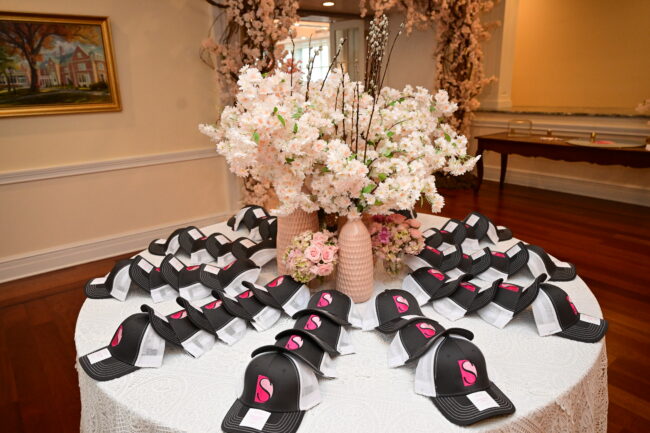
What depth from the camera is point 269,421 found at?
849 millimetres

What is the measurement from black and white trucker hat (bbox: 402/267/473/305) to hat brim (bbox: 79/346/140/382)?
787mm

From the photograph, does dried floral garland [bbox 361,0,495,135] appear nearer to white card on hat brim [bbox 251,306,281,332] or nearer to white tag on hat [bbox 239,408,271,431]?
white card on hat brim [bbox 251,306,281,332]

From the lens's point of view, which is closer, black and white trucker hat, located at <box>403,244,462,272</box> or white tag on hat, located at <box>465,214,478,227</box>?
black and white trucker hat, located at <box>403,244,462,272</box>

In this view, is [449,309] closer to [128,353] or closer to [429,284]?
[429,284]

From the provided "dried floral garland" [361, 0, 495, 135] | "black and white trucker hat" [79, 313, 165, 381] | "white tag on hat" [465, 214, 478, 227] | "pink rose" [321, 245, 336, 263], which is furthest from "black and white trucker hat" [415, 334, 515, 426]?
"dried floral garland" [361, 0, 495, 135]

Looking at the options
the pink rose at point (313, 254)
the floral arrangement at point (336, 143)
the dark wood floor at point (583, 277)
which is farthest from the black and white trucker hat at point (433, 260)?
the dark wood floor at point (583, 277)

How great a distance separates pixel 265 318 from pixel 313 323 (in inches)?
6.9

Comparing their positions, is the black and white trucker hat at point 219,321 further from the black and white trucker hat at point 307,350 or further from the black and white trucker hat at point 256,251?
the black and white trucker hat at point 256,251

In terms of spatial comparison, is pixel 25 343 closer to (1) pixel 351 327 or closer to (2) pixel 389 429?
(1) pixel 351 327

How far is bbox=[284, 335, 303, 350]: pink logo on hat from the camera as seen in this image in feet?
3.17

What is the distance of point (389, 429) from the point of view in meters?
0.84

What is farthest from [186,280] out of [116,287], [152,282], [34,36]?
[34,36]

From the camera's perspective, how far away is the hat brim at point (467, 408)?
0.84 m

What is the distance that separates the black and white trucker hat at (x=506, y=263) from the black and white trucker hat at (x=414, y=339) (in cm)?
48
